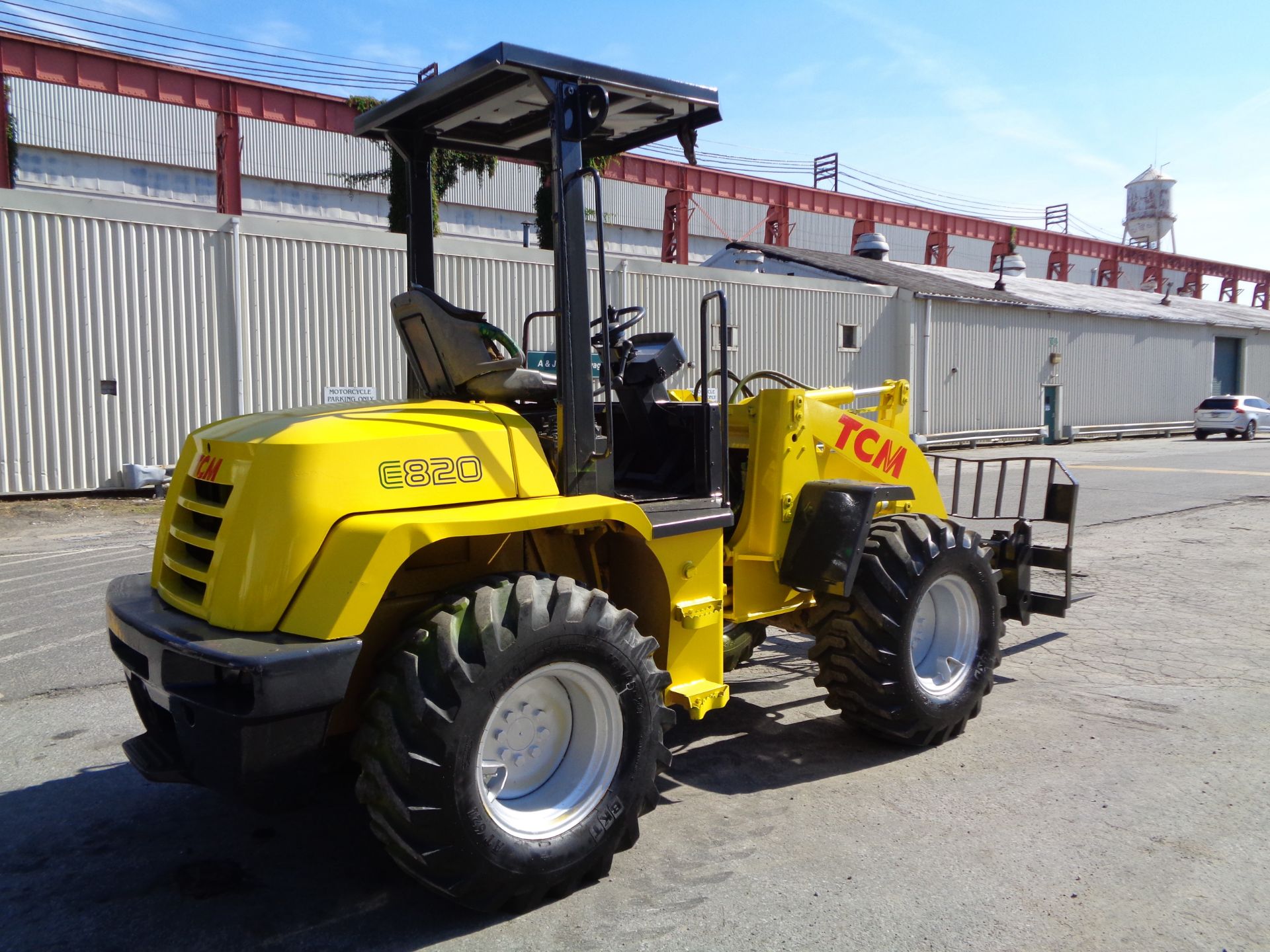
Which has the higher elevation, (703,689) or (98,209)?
(98,209)

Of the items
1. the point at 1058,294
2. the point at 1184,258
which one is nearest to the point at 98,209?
the point at 1058,294

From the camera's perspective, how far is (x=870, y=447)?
5.09 metres

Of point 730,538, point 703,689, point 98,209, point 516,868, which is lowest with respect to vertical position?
point 516,868

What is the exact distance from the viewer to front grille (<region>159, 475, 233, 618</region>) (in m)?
3.19

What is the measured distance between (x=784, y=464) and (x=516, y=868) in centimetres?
224

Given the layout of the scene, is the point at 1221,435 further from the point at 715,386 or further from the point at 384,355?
the point at 715,386

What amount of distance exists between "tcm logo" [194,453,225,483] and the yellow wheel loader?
0.02 metres

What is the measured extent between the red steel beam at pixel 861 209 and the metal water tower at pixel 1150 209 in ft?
15.1

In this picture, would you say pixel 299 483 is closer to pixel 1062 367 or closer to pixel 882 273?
pixel 882 273

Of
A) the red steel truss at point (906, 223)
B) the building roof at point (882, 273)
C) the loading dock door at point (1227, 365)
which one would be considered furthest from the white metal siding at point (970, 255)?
the building roof at point (882, 273)

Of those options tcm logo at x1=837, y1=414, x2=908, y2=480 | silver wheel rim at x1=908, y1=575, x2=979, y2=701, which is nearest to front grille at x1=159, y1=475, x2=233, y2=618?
tcm logo at x1=837, y1=414, x2=908, y2=480

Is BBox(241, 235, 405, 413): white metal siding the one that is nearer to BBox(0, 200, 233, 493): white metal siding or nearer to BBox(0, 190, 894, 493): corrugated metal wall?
BBox(0, 190, 894, 493): corrugated metal wall

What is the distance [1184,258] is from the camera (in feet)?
169

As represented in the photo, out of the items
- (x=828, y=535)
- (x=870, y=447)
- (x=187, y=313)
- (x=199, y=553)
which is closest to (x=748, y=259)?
(x=187, y=313)
